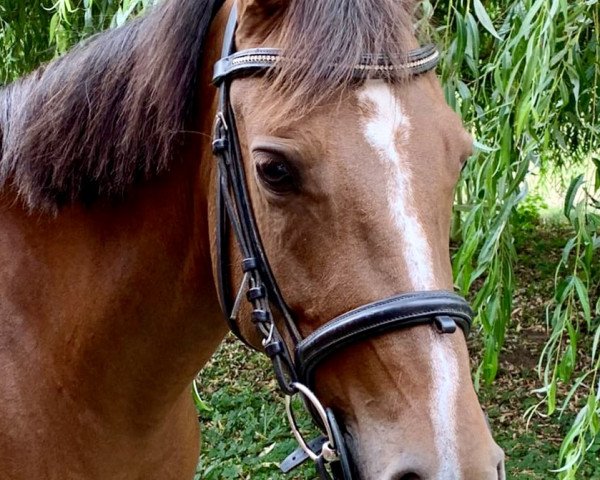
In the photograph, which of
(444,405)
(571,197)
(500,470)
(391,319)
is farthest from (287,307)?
(571,197)

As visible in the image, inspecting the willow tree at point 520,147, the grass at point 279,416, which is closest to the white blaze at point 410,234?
the willow tree at point 520,147

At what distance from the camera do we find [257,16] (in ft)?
4.75

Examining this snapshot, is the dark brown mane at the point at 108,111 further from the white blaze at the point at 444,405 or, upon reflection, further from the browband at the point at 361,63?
the white blaze at the point at 444,405

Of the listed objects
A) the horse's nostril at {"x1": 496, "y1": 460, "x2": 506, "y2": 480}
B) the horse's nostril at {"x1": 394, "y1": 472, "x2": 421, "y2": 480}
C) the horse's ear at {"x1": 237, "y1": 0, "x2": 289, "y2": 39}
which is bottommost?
the horse's nostril at {"x1": 496, "y1": 460, "x2": 506, "y2": 480}

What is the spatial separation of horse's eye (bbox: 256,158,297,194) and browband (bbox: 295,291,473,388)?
0.26m

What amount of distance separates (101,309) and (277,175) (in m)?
0.70

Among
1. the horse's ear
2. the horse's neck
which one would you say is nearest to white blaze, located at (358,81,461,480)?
the horse's ear

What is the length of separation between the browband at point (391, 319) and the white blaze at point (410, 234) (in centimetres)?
3

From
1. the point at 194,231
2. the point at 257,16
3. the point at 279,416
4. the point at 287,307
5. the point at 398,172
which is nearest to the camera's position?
the point at 398,172

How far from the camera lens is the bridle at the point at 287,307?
3.83 feet

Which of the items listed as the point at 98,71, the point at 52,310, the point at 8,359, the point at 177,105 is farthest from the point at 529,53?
the point at 8,359

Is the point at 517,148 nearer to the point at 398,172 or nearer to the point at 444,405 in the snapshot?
the point at 398,172

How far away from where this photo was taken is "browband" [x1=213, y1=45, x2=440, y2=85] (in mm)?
1297

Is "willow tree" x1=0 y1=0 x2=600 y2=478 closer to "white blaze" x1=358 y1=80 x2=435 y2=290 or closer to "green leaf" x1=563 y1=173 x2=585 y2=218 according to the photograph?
"green leaf" x1=563 y1=173 x2=585 y2=218
